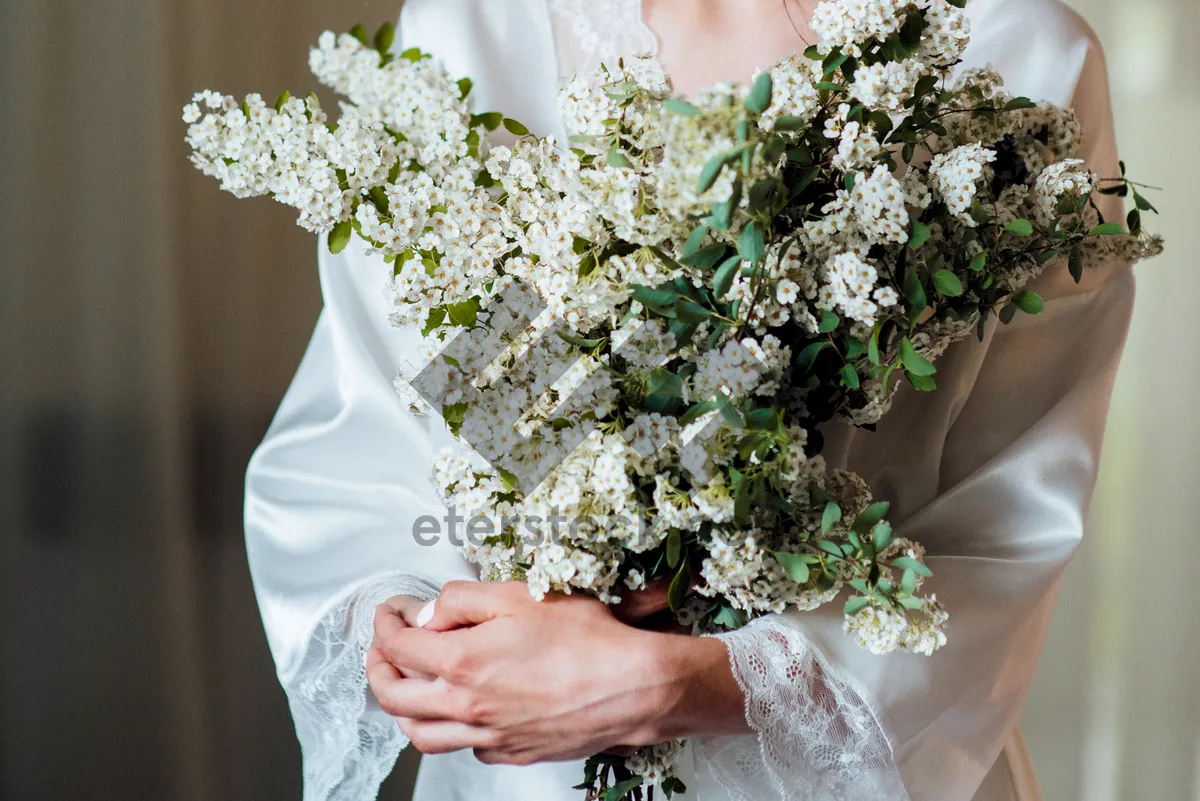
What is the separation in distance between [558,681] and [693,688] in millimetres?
94

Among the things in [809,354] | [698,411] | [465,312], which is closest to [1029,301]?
→ [809,354]

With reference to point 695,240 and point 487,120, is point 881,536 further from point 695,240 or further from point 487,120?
point 487,120

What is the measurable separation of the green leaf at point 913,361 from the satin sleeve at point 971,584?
0.78ft

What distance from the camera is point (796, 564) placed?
Result: 0.65 metres

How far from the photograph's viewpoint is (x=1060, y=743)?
230 centimetres

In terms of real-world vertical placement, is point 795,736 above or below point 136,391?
below

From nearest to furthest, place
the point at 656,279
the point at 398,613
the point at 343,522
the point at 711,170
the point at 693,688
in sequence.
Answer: the point at 711,170 < the point at 656,279 < the point at 693,688 < the point at 398,613 < the point at 343,522

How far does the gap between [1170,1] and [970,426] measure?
5.31 feet

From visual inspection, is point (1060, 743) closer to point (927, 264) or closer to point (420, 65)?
point (927, 264)

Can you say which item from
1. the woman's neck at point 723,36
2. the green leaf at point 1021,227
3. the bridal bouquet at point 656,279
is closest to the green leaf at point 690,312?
the bridal bouquet at point 656,279

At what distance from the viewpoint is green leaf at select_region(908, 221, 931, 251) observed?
62 cm

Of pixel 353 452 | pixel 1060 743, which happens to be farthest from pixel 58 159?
pixel 1060 743

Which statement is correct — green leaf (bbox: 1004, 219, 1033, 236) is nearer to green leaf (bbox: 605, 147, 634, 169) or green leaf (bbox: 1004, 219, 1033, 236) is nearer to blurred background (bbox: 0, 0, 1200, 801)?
green leaf (bbox: 605, 147, 634, 169)

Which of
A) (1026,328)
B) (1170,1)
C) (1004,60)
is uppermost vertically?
(1170,1)
